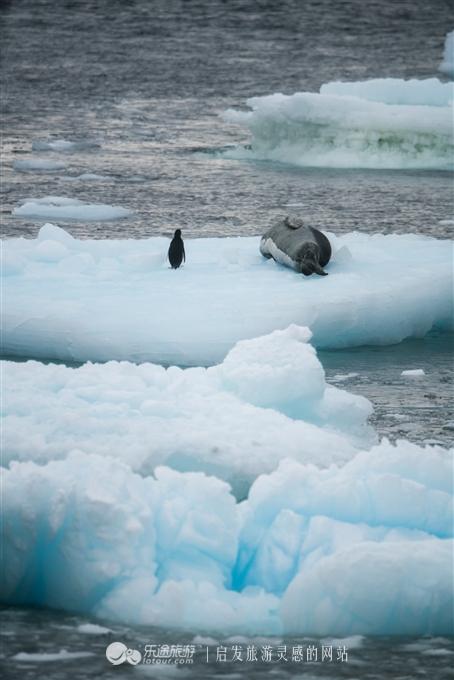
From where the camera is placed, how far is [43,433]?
7.22m

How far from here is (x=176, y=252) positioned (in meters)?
11.9

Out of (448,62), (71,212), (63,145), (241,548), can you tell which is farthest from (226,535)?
(448,62)

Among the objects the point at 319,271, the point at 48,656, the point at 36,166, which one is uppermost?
the point at 36,166

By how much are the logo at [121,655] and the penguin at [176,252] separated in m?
6.15

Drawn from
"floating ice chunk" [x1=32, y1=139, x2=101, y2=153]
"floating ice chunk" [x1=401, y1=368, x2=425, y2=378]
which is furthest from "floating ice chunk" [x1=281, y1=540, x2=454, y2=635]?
"floating ice chunk" [x1=32, y1=139, x2=101, y2=153]

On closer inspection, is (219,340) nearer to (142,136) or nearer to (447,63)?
(142,136)

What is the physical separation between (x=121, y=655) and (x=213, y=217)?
35.4 feet

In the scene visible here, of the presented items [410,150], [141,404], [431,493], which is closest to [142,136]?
[410,150]

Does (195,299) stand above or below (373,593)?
above

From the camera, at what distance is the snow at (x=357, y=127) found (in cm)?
1881

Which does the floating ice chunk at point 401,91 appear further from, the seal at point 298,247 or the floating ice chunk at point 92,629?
the floating ice chunk at point 92,629

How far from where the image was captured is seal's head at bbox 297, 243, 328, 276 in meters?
11.7

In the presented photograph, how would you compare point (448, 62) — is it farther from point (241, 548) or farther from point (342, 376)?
point (241, 548)

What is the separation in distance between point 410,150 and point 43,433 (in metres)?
13.5
